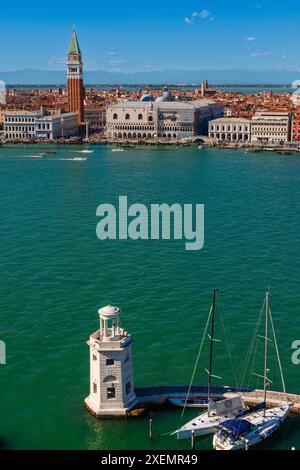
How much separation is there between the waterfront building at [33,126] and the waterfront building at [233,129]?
835cm

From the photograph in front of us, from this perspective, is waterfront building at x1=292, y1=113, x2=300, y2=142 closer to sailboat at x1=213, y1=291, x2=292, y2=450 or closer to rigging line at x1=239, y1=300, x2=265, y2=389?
rigging line at x1=239, y1=300, x2=265, y2=389

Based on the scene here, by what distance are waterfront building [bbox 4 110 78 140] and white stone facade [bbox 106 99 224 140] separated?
8.98ft

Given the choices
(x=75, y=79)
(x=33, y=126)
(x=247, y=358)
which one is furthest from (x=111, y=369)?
(x=75, y=79)

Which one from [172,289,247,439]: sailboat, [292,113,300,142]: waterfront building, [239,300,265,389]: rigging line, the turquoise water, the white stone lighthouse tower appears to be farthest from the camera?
[292,113,300,142]: waterfront building

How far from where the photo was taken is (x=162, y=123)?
37.9 metres

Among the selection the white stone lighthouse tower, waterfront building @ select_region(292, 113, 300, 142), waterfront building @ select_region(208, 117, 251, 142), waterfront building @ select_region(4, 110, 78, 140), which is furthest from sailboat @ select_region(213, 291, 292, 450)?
waterfront building @ select_region(4, 110, 78, 140)

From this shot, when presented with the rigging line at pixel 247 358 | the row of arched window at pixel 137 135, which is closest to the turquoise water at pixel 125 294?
the rigging line at pixel 247 358

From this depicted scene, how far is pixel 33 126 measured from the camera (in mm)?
38281

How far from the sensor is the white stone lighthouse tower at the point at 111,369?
689cm

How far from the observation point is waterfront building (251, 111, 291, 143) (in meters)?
35.8
